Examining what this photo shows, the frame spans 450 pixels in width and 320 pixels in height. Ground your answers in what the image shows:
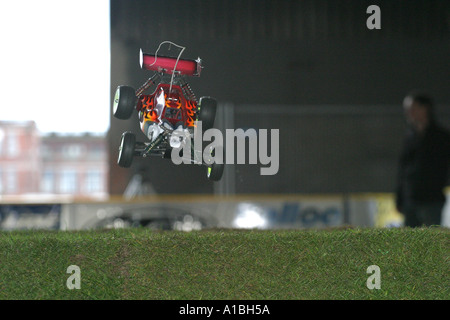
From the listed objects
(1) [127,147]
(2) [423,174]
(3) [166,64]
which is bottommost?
(2) [423,174]

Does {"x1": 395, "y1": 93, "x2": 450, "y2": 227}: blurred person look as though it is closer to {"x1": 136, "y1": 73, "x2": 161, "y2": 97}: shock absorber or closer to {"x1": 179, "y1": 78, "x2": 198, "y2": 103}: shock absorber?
{"x1": 179, "y1": 78, "x2": 198, "y2": 103}: shock absorber

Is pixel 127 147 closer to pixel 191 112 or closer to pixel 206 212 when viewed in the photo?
pixel 191 112

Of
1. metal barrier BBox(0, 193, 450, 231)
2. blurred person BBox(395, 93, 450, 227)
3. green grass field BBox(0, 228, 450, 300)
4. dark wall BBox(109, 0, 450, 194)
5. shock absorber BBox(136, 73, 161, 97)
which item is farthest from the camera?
metal barrier BBox(0, 193, 450, 231)

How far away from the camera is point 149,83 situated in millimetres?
2432

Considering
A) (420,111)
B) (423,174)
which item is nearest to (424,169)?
(423,174)

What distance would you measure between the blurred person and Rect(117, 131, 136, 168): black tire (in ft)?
8.74

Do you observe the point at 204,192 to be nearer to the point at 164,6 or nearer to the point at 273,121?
the point at 273,121

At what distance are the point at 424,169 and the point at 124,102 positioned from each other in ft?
10.1

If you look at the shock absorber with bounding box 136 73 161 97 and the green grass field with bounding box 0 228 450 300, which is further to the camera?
the shock absorber with bounding box 136 73 161 97

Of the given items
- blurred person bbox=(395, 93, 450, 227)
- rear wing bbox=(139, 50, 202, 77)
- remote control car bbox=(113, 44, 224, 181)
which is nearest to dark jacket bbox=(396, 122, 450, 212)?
blurred person bbox=(395, 93, 450, 227)

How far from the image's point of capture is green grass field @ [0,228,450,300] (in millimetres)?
2318

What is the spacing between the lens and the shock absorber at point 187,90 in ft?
7.95

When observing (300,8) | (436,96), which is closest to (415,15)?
(436,96)
